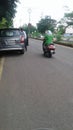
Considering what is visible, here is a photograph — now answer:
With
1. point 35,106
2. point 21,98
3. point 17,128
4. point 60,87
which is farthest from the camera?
point 60,87

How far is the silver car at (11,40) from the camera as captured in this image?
19109 mm

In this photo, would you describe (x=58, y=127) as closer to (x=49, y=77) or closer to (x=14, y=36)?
(x=49, y=77)

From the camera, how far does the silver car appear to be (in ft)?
62.7

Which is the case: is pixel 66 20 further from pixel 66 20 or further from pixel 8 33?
pixel 8 33

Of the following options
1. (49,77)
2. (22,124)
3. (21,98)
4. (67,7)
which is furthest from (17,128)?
(67,7)

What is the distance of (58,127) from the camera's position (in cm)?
558

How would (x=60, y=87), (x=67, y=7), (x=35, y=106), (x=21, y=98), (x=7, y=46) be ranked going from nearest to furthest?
(x=35, y=106) < (x=21, y=98) < (x=60, y=87) < (x=7, y=46) < (x=67, y=7)

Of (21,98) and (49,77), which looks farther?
(49,77)

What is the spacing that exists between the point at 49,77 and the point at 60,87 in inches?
76.1

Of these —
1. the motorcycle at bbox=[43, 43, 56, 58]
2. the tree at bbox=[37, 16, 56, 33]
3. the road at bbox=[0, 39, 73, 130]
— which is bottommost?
the tree at bbox=[37, 16, 56, 33]

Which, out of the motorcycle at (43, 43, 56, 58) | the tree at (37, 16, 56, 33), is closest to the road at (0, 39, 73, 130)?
the motorcycle at (43, 43, 56, 58)

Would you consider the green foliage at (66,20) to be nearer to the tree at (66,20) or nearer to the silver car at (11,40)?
the tree at (66,20)

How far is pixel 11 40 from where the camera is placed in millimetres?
19109

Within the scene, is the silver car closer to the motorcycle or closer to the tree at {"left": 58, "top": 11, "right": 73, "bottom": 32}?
the motorcycle
